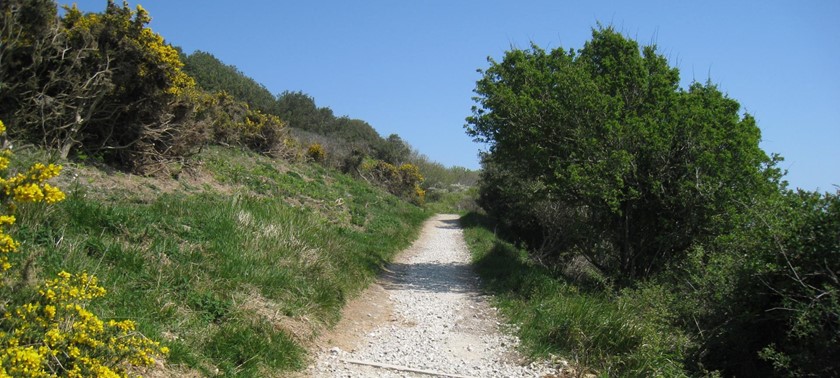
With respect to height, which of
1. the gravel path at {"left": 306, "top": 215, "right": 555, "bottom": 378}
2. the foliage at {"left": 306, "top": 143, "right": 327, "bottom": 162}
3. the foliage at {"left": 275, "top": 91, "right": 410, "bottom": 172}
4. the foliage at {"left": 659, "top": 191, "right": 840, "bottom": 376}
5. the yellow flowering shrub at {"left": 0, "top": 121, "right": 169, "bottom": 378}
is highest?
the foliage at {"left": 275, "top": 91, "right": 410, "bottom": 172}

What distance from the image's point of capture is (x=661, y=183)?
1152 cm

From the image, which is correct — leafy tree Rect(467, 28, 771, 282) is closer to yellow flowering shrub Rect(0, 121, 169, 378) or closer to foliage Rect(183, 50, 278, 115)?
yellow flowering shrub Rect(0, 121, 169, 378)

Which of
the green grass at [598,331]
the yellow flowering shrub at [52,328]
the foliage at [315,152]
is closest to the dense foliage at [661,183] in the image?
the green grass at [598,331]

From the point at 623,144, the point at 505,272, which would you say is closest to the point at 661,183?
the point at 623,144

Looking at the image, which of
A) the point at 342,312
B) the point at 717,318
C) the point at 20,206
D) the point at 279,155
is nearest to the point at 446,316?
the point at 342,312

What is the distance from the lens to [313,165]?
994 inches

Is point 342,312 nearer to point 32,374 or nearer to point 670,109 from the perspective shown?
point 32,374

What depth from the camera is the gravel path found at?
6.18 meters

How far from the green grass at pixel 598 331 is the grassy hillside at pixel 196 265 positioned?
2885 mm

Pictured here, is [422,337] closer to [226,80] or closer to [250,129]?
[250,129]

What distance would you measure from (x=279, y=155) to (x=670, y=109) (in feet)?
52.2

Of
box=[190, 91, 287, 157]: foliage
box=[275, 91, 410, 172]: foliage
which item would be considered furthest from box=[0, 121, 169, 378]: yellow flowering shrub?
box=[275, 91, 410, 172]: foliage

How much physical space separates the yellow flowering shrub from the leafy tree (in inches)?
353

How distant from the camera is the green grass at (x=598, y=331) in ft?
20.6
